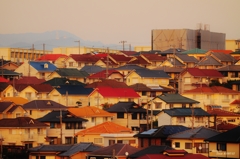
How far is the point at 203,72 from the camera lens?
72.0 meters

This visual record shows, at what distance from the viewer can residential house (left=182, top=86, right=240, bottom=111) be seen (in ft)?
214

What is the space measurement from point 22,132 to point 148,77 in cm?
2128

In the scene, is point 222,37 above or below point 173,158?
above

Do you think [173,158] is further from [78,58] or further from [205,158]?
[78,58]

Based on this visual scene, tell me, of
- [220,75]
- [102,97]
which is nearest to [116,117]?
→ [102,97]

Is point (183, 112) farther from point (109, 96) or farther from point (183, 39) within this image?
point (183, 39)

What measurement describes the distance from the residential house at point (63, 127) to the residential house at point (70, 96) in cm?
1022

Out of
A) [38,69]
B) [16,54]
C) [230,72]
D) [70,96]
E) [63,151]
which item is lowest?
[63,151]

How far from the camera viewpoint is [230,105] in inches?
2549

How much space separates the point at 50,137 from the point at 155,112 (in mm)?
8679

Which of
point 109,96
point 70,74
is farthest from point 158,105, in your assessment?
point 70,74

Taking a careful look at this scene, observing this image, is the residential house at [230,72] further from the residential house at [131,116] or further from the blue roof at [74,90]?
the residential house at [131,116]

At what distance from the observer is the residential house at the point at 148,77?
235ft

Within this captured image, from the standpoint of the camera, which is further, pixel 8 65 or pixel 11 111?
pixel 8 65
